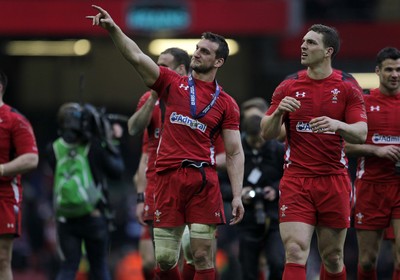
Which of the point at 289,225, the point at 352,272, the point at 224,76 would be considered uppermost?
the point at 289,225

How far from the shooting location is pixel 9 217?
12.2 meters

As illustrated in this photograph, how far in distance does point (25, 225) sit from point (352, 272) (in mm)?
6649

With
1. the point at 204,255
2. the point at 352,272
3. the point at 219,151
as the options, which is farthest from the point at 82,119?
the point at 352,272

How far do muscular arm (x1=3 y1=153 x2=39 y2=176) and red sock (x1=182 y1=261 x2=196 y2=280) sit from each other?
75.2 inches

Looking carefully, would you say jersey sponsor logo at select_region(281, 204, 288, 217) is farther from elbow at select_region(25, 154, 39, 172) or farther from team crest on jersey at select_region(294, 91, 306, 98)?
elbow at select_region(25, 154, 39, 172)

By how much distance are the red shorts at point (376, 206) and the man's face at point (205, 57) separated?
7.56 ft

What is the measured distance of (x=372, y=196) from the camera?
39.9ft

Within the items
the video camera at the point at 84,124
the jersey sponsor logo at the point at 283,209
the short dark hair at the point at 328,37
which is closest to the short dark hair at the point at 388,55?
the short dark hair at the point at 328,37

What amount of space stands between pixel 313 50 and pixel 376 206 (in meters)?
2.02

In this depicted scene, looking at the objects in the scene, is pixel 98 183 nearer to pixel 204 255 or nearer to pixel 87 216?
pixel 87 216

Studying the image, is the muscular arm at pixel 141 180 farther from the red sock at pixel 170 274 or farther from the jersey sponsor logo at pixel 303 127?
the jersey sponsor logo at pixel 303 127

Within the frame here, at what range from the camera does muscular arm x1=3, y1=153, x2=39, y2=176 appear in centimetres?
1203

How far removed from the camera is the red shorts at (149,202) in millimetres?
12303

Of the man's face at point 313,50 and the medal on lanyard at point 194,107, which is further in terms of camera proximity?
the man's face at point 313,50
